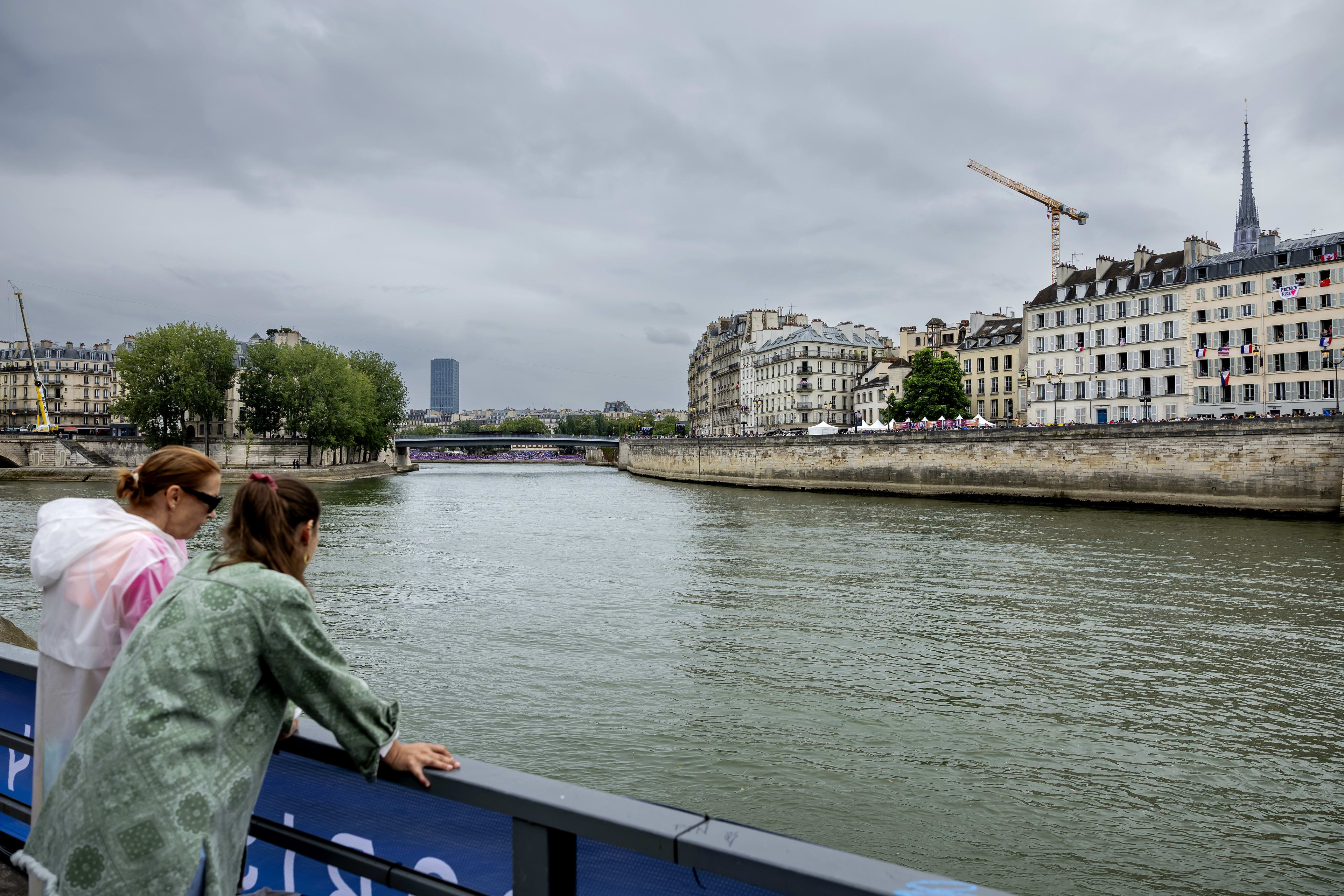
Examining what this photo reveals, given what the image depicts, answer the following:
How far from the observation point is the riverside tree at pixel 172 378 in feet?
213

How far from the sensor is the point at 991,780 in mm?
7418

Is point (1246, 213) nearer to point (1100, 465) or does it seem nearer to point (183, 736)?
point (1100, 465)

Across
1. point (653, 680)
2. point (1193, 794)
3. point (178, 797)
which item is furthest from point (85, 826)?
point (653, 680)

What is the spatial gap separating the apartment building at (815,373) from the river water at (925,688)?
212ft

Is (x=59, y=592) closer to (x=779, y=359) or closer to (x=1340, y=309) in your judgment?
(x=1340, y=309)

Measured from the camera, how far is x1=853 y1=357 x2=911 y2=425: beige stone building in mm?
75562

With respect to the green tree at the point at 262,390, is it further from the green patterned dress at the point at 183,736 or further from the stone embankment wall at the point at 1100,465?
the green patterned dress at the point at 183,736

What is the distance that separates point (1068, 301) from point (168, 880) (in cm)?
6480

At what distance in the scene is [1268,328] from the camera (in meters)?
48.3

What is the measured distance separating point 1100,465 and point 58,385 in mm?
111511

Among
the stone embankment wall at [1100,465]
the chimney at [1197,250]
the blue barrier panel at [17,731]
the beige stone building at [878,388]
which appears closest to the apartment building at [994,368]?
the beige stone building at [878,388]

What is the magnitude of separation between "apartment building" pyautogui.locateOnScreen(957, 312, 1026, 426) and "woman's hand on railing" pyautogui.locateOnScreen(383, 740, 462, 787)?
66178 millimetres

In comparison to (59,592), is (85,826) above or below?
below

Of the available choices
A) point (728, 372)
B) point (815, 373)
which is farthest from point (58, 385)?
point (815, 373)
